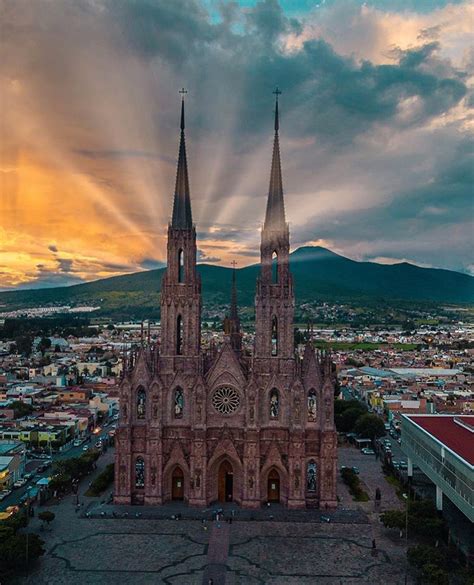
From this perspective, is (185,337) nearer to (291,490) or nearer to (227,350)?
(227,350)

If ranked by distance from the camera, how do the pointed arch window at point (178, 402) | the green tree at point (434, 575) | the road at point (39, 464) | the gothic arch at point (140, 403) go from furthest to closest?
the road at point (39, 464)
the pointed arch window at point (178, 402)
the gothic arch at point (140, 403)
the green tree at point (434, 575)

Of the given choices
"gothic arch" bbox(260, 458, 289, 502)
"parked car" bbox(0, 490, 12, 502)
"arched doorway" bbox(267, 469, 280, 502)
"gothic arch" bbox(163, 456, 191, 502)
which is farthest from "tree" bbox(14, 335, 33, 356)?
"gothic arch" bbox(260, 458, 289, 502)

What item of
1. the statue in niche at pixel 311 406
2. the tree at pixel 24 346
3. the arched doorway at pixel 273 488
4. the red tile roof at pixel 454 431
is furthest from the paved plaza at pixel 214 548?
the tree at pixel 24 346

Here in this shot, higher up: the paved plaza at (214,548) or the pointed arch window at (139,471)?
the pointed arch window at (139,471)

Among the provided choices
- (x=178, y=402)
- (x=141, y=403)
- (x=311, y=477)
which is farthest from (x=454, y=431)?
(x=141, y=403)

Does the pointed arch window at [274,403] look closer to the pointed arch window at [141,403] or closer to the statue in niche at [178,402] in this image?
the statue in niche at [178,402]

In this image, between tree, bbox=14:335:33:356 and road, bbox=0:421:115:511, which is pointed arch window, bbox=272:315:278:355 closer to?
road, bbox=0:421:115:511

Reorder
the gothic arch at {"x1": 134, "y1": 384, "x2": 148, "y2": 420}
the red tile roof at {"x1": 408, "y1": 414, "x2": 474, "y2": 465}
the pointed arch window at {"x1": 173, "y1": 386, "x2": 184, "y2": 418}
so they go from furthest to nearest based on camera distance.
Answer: the pointed arch window at {"x1": 173, "y1": 386, "x2": 184, "y2": 418} < the gothic arch at {"x1": 134, "y1": 384, "x2": 148, "y2": 420} < the red tile roof at {"x1": 408, "y1": 414, "x2": 474, "y2": 465}
